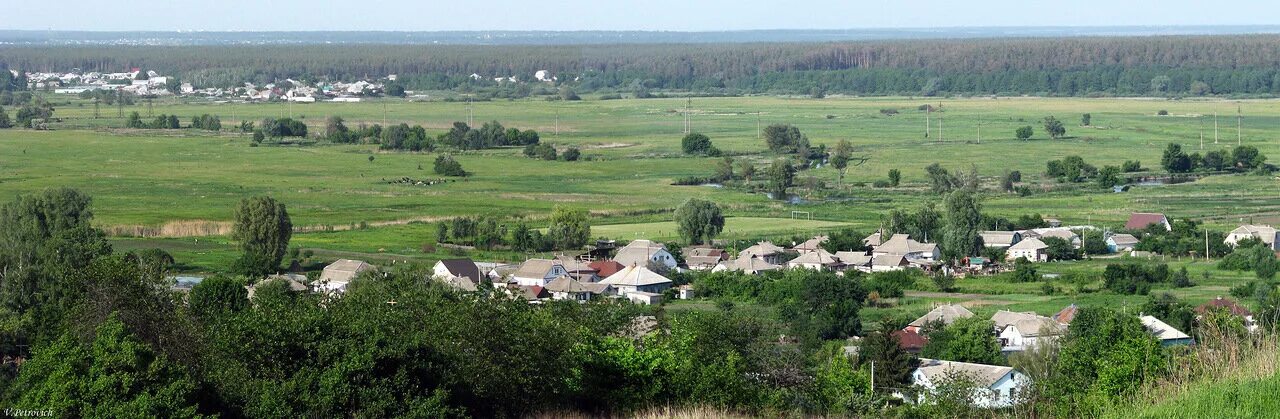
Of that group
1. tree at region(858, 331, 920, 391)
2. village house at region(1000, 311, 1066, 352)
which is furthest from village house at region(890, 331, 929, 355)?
tree at region(858, 331, 920, 391)

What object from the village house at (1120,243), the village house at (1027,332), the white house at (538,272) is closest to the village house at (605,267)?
the white house at (538,272)

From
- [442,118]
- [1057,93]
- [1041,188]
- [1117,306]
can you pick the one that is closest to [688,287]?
[1117,306]

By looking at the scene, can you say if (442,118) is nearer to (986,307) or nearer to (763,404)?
(986,307)

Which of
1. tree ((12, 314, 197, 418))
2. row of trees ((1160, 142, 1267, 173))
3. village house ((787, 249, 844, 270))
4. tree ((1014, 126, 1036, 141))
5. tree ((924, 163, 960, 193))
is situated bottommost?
village house ((787, 249, 844, 270))

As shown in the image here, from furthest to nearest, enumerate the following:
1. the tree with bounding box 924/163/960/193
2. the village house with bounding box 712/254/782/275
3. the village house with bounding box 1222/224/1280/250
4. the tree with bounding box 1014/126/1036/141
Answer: the tree with bounding box 1014/126/1036/141 → the tree with bounding box 924/163/960/193 → the village house with bounding box 1222/224/1280/250 → the village house with bounding box 712/254/782/275

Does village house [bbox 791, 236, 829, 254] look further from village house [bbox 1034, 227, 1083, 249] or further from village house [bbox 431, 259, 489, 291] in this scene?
village house [bbox 431, 259, 489, 291]

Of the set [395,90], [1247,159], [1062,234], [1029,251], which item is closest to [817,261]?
[1029,251]

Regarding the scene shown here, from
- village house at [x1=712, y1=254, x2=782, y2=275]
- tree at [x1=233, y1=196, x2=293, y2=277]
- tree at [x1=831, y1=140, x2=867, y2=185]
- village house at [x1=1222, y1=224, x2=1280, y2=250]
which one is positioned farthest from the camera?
tree at [x1=831, y1=140, x2=867, y2=185]
